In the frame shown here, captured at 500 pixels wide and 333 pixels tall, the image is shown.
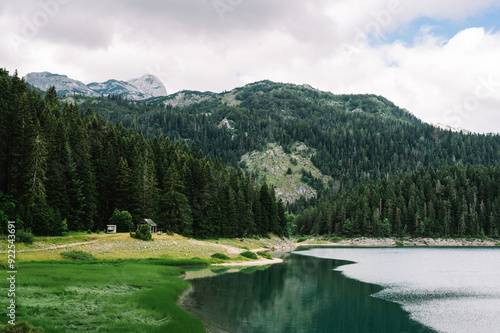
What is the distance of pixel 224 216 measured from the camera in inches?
4272

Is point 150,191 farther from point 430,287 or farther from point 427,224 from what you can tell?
point 427,224

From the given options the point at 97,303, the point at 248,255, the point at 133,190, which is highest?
the point at 133,190

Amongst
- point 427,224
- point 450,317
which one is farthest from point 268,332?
point 427,224

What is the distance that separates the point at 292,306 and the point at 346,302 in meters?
6.27

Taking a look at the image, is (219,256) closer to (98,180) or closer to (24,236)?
(24,236)

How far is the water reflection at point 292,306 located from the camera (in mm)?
26766

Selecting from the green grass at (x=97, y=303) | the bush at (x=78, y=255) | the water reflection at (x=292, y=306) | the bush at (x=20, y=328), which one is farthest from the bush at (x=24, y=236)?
the bush at (x=20, y=328)

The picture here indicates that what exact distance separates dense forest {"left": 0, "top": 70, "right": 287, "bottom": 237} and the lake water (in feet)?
109

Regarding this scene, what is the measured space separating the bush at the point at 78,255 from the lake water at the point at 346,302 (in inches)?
753

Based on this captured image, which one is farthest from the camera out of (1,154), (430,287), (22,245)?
(1,154)

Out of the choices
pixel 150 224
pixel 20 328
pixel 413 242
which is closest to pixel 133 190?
pixel 150 224

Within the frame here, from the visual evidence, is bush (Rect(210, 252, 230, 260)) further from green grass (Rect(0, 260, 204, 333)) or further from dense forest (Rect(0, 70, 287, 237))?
green grass (Rect(0, 260, 204, 333))

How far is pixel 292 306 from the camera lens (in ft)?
111

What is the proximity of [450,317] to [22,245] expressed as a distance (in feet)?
188
